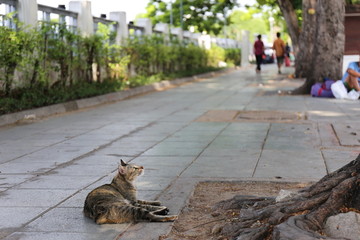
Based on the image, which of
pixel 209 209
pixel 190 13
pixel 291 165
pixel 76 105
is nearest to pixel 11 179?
pixel 209 209

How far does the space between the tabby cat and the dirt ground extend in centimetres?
21

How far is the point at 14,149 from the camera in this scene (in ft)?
31.9

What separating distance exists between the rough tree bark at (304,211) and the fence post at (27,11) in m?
12.2

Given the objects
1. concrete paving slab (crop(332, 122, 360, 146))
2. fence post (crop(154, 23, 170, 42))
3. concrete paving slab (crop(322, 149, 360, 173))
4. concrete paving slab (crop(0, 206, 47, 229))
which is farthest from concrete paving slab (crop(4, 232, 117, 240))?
fence post (crop(154, 23, 170, 42))

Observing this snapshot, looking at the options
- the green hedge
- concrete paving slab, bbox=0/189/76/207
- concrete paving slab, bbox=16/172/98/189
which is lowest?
concrete paving slab, bbox=16/172/98/189

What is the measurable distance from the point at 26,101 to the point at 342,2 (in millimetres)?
9295

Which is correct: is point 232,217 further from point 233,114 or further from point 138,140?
point 233,114

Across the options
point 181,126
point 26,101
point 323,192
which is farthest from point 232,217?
point 26,101

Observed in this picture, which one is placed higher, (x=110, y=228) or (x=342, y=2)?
(x=342, y=2)

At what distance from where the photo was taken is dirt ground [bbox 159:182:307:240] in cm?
505

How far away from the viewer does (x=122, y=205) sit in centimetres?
543

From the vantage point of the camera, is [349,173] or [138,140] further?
[138,140]

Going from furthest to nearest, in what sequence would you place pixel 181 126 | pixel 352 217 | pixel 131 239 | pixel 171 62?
pixel 171 62, pixel 181 126, pixel 131 239, pixel 352 217

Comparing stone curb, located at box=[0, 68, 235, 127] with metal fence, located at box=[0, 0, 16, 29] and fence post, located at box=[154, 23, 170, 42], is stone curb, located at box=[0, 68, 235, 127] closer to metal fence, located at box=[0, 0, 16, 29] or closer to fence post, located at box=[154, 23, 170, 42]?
metal fence, located at box=[0, 0, 16, 29]
